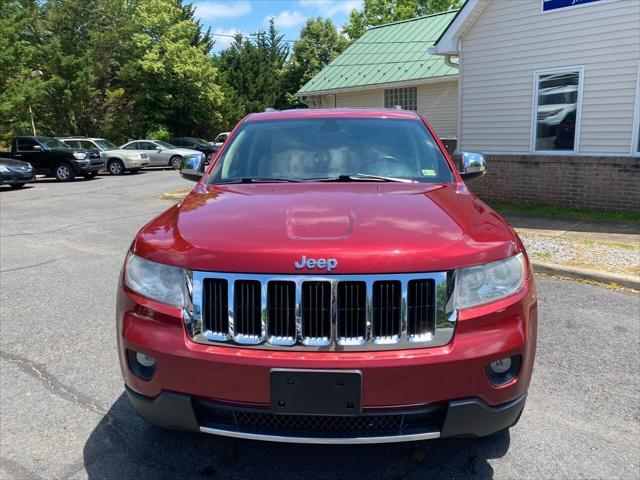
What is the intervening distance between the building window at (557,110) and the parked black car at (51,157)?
16.7m

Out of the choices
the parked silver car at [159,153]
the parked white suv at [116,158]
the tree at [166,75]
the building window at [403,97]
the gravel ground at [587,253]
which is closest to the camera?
the gravel ground at [587,253]

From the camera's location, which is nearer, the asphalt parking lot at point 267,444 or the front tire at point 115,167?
the asphalt parking lot at point 267,444

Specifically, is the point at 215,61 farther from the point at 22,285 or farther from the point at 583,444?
the point at 583,444

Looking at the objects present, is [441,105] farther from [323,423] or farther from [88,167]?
[323,423]

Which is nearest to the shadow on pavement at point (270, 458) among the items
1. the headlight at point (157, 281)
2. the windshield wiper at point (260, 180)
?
the headlight at point (157, 281)

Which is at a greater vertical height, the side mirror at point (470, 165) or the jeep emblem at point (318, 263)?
the side mirror at point (470, 165)

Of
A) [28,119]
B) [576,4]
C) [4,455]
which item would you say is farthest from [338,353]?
[28,119]

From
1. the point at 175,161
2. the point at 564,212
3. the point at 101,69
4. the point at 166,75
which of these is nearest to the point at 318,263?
the point at 564,212

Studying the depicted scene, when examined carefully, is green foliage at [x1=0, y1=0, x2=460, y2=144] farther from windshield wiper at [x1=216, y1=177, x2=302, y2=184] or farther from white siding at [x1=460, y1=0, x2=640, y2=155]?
windshield wiper at [x1=216, y1=177, x2=302, y2=184]

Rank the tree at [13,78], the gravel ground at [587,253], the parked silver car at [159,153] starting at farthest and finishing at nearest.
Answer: the parked silver car at [159,153] < the tree at [13,78] < the gravel ground at [587,253]

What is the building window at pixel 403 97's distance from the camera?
18.6 metres

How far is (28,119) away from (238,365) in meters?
27.1

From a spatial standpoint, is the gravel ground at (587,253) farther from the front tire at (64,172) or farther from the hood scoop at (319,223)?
the front tire at (64,172)

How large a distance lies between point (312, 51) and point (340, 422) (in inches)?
1816
